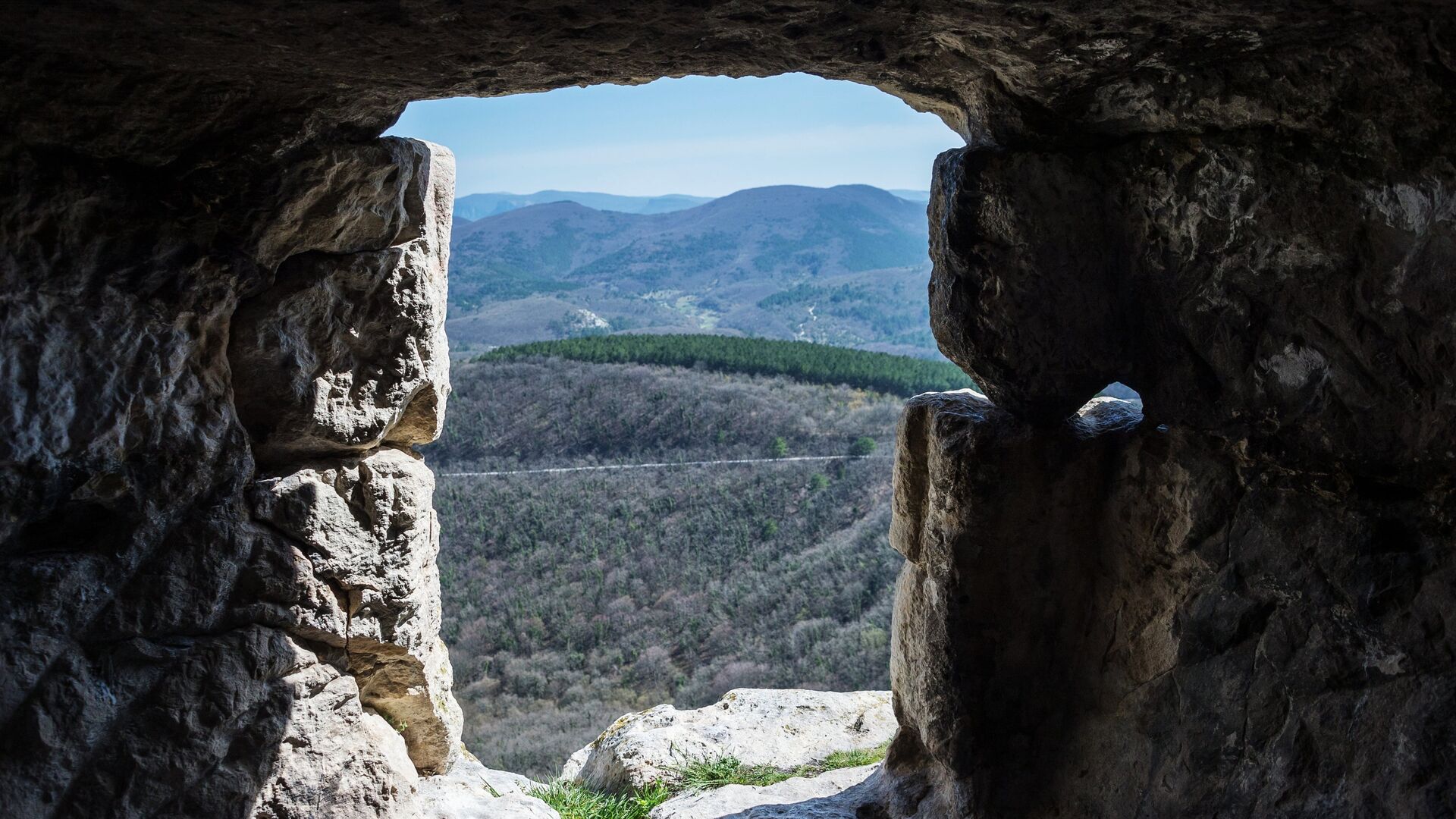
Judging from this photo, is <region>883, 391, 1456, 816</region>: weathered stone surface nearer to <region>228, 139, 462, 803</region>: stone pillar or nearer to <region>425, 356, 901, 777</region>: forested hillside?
<region>228, 139, 462, 803</region>: stone pillar

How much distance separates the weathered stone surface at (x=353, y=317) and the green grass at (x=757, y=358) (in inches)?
265

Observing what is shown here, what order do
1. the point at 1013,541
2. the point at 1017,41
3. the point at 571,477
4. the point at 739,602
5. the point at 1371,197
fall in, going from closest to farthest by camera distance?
the point at 1371,197, the point at 1017,41, the point at 1013,541, the point at 739,602, the point at 571,477

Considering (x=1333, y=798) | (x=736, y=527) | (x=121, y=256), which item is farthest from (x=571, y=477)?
(x=1333, y=798)

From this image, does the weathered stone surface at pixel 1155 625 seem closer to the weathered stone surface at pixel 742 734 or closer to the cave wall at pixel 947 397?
the cave wall at pixel 947 397

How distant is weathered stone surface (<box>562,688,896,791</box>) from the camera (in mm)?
5215

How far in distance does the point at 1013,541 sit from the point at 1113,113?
4.79 feet

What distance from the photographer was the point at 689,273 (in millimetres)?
18266

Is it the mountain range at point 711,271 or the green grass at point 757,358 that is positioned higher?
the mountain range at point 711,271

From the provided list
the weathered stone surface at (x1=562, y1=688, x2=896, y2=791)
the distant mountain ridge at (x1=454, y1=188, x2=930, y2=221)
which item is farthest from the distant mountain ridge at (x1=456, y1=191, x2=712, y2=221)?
the weathered stone surface at (x1=562, y1=688, x2=896, y2=791)

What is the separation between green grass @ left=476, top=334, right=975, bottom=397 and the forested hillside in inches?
8.4

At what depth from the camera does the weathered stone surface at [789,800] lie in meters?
4.34

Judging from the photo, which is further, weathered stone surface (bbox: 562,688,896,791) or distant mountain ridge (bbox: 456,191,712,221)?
distant mountain ridge (bbox: 456,191,712,221)

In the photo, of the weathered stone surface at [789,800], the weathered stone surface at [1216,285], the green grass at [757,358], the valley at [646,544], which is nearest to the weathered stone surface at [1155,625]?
the weathered stone surface at [1216,285]

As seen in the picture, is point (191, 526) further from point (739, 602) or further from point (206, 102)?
point (739, 602)
